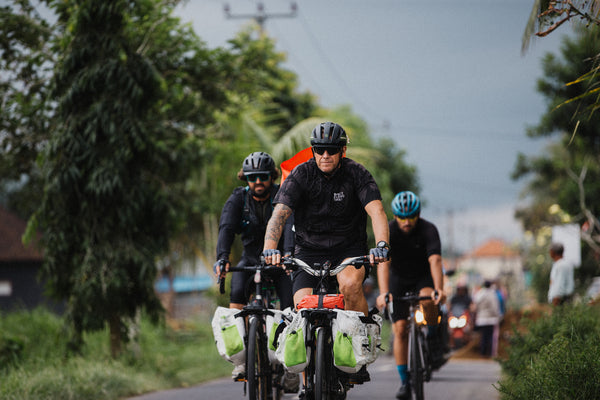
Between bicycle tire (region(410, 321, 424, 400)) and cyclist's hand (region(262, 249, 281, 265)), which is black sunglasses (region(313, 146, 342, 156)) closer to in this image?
cyclist's hand (region(262, 249, 281, 265))

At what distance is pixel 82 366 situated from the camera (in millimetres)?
8891

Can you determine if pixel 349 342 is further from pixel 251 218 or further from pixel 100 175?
pixel 100 175

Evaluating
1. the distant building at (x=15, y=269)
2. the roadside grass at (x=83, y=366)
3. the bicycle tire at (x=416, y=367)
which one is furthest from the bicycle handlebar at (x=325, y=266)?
the distant building at (x=15, y=269)

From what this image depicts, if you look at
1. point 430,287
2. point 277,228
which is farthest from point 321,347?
point 430,287

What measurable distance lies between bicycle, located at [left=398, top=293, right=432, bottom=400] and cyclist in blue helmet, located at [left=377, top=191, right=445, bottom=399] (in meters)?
0.12

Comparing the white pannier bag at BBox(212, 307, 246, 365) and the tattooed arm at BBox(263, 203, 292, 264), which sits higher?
the tattooed arm at BBox(263, 203, 292, 264)

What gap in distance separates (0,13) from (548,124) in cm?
1653

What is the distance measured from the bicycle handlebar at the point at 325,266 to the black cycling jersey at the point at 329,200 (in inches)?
13.3

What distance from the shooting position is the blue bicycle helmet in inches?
300

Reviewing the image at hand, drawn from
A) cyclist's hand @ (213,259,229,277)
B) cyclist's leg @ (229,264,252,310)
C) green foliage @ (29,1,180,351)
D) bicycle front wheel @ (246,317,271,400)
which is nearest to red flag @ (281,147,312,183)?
cyclist's leg @ (229,264,252,310)

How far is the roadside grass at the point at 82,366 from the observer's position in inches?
300

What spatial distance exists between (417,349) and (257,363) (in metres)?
2.01

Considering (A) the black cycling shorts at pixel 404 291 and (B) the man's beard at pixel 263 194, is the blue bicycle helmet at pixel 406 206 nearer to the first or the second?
(A) the black cycling shorts at pixel 404 291

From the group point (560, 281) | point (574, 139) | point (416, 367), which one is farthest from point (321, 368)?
point (574, 139)
